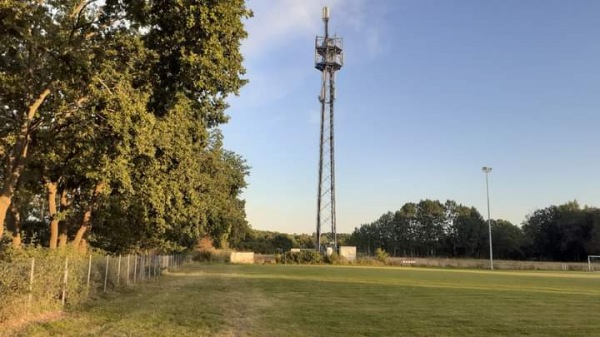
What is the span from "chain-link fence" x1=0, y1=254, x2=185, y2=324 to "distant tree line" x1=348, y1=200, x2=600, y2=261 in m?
102

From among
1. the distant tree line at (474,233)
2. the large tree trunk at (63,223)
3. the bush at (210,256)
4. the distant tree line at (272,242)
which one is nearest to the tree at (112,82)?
the large tree trunk at (63,223)

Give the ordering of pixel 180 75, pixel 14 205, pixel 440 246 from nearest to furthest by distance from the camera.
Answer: pixel 180 75, pixel 14 205, pixel 440 246

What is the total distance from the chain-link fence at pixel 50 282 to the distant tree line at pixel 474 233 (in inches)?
4035

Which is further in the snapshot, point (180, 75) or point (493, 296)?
point (493, 296)

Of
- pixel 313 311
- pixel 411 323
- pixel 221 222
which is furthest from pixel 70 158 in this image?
pixel 221 222

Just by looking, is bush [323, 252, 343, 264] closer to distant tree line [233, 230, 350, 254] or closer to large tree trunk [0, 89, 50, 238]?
distant tree line [233, 230, 350, 254]

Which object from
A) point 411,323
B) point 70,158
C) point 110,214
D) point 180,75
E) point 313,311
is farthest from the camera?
point 110,214

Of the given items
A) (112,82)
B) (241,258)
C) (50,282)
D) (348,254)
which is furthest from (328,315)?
(241,258)

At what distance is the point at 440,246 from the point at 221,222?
104 m

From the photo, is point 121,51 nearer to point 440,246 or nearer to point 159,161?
point 159,161

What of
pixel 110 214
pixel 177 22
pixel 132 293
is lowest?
pixel 132 293

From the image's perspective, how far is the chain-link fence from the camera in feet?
43.0

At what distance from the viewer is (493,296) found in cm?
2281

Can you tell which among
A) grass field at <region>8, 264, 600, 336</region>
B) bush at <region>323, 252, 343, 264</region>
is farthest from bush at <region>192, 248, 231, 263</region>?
grass field at <region>8, 264, 600, 336</region>
